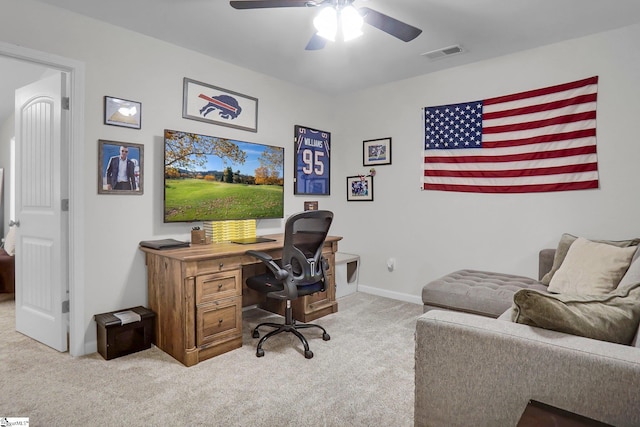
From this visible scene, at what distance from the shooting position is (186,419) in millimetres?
1876

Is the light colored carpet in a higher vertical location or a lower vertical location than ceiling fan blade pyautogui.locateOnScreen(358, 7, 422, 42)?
lower

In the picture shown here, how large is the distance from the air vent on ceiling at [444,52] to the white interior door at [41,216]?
10.2 feet

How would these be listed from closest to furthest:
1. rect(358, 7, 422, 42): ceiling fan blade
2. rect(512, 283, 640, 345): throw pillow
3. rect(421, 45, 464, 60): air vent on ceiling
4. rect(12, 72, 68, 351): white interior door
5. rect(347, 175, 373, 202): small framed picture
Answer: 1. rect(512, 283, 640, 345): throw pillow
2. rect(358, 7, 422, 42): ceiling fan blade
3. rect(12, 72, 68, 351): white interior door
4. rect(421, 45, 464, 60): air vent on ceiling
5. rect(347, 175, 373, 202): small framed picture

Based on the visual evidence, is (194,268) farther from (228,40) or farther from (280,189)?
(228,40)

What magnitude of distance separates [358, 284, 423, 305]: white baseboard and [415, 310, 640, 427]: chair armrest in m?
2.73

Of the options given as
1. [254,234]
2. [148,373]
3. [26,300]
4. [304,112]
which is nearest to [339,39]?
[304,112]

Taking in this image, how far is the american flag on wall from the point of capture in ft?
9.95

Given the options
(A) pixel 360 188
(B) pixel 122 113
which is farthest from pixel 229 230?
(A) pixel 360 188

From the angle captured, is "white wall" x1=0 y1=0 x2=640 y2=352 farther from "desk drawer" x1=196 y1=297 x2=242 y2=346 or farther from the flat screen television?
"desk drawer" x1=196 y1=297 x2=242 y2=346

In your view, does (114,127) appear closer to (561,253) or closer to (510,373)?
(510,373)

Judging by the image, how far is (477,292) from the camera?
2697 mm

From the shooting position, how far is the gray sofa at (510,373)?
1.02 meters

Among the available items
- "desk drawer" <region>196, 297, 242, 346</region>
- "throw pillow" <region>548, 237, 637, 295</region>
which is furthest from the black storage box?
"throw pillow" <region>548, 237, 637, 295</region>

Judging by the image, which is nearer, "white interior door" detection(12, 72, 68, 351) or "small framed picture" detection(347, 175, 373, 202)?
"white interior door" detection(12, 72, 68, 351)
